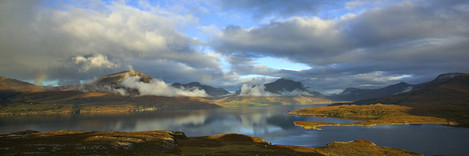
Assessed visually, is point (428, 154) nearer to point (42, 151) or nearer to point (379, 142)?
point (379, 142)

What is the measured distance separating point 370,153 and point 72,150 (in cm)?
8812

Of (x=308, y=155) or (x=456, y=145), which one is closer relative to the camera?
(x=308, y=155)

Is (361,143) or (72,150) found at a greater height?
(72,150)

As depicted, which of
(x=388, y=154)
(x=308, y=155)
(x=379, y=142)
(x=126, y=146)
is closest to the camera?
(x=126, y=146)

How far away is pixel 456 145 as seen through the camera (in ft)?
373

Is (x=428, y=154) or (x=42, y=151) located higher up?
(x=42, y=151)

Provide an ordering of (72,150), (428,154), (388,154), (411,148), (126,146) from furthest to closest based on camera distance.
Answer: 1. (411,148)
2. (428,154)
3. (388,154)
4. (126,146)
5. (72,150)

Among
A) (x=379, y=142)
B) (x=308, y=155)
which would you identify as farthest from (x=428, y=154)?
(x=308, y=155)

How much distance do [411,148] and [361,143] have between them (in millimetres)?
19112

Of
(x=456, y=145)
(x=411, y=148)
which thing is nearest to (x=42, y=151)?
(x=411, y=148)

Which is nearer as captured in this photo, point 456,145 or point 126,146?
point 126,146

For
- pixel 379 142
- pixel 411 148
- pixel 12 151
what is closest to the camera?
pixel 12 151

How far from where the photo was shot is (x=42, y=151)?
51156 mm

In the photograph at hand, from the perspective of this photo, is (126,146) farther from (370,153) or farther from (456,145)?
(456,145)
